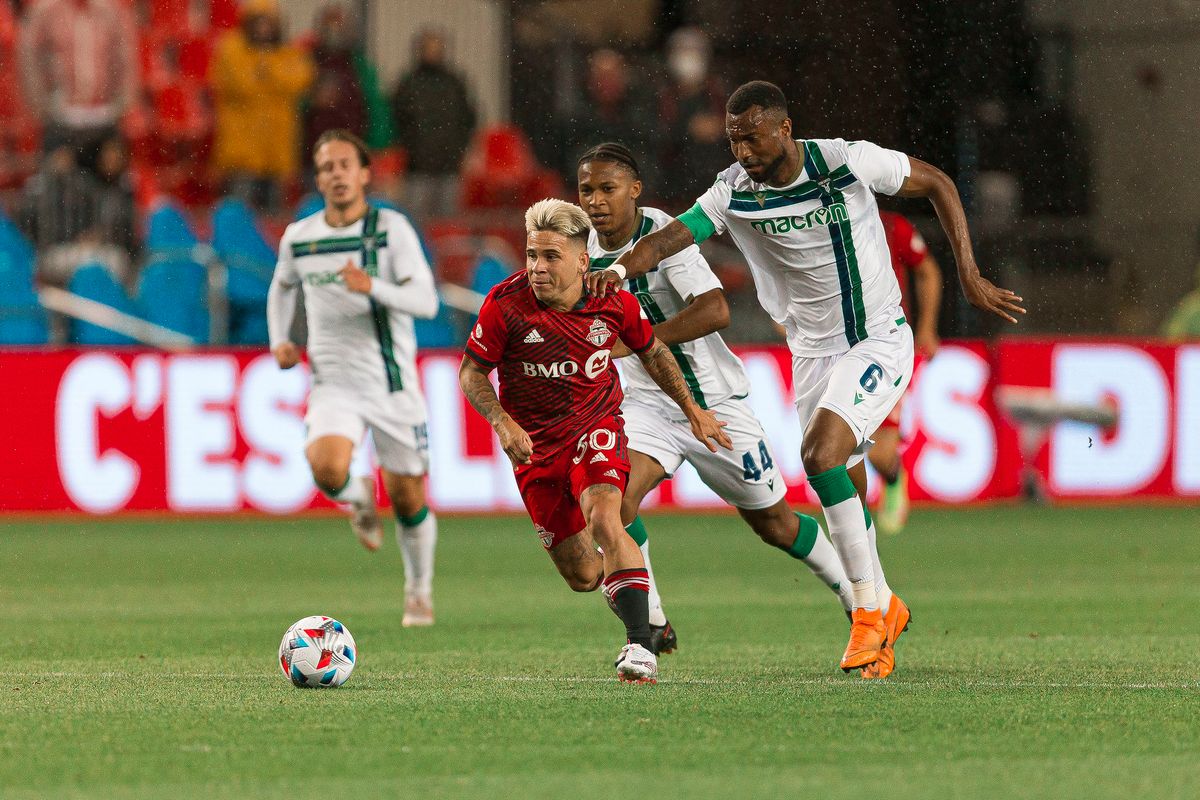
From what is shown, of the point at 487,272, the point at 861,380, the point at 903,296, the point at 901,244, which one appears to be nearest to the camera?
the point at 861,380

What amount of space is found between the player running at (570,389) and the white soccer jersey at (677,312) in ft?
2.12

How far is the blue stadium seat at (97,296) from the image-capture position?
1666 cm

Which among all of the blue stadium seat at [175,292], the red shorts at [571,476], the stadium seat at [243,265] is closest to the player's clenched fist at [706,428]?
the red shorts at [571,476]

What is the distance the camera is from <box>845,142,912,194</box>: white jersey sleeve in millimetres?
7289

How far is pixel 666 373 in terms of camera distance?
7086 millimetres

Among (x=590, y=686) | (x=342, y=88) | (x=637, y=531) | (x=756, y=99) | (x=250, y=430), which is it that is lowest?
(x=250, y=430)

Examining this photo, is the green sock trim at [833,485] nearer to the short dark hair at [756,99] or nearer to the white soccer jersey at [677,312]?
the white soccer jersey at [677,312]

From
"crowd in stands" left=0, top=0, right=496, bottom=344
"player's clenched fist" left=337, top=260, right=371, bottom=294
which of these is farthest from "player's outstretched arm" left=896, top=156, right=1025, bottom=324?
"crowd in stands" left=0, top=0, right=496, bottom=344

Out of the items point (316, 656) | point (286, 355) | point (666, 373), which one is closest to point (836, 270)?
point (666, 373)

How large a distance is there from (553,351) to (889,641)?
166 cm

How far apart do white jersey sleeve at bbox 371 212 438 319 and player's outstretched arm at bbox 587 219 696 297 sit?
7.61 ft

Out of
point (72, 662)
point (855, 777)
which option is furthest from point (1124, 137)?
point (855, 777)

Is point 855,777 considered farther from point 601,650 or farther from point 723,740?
point 601,650

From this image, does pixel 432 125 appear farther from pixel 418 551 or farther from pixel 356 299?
pixel 418 551
